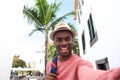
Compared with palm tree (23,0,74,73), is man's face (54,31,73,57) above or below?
below

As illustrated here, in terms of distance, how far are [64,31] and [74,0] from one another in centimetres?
1375

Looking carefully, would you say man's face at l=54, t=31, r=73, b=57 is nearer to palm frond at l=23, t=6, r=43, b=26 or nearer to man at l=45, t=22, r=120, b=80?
man at l=45, t=22, r=120, b=80

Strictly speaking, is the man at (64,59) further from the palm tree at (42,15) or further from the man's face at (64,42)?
the palm tree at (42,15)

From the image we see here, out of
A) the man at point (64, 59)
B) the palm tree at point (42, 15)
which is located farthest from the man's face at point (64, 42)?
the palm tree at point (42, 15)

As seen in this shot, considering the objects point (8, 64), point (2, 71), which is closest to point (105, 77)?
point (2, 71)

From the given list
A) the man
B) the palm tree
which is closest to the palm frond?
the palm tree

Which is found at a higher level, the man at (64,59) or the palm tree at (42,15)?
the palm tree at (42,15)

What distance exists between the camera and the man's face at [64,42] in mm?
1875

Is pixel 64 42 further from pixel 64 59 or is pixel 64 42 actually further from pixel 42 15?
pixel 42 15

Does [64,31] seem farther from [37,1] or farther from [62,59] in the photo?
[37,1]

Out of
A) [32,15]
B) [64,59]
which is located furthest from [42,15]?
[64,59]

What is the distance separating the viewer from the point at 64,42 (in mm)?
1887

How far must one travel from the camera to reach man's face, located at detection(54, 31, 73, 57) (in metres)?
1.87

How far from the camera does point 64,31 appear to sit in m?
1.93
